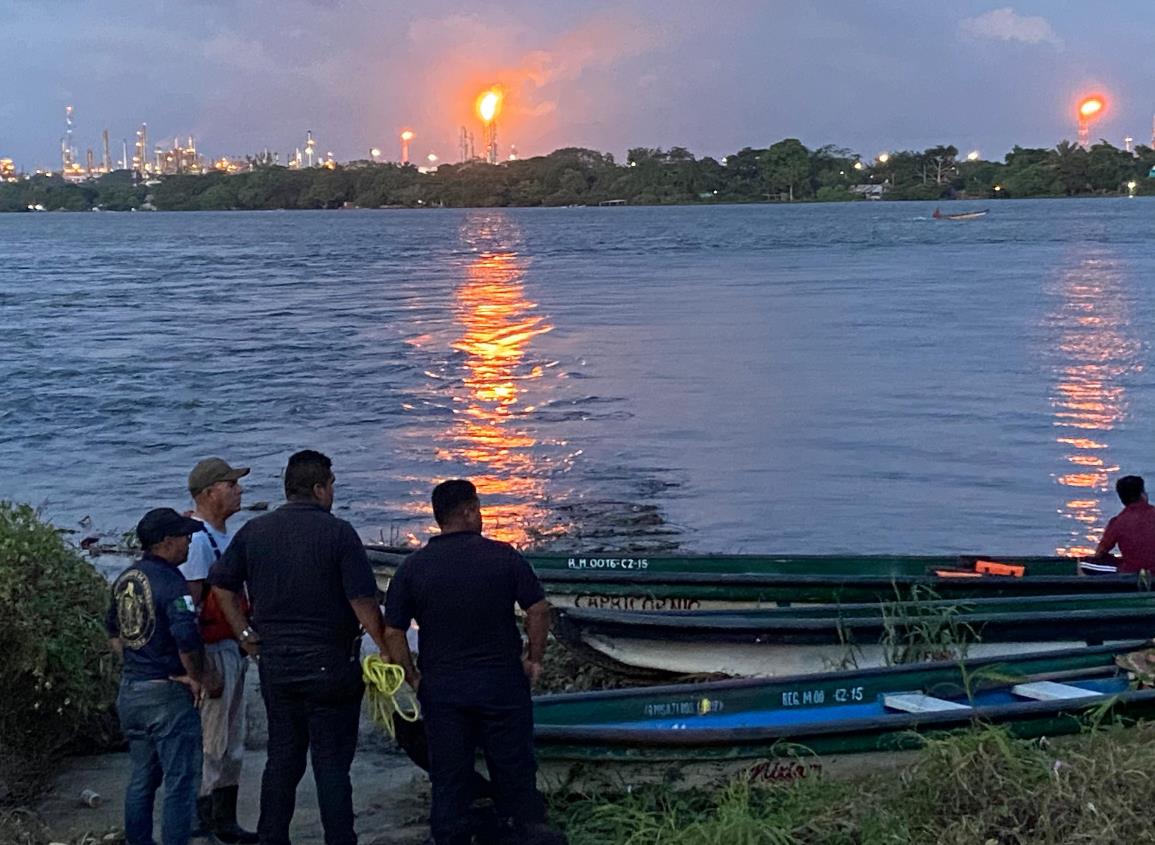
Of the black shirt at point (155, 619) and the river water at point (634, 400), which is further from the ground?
the black shirt at point (155, 619)

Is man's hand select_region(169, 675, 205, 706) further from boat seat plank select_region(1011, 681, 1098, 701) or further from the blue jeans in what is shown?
boat seat plank select_region(1011, 681, 1098, 701)

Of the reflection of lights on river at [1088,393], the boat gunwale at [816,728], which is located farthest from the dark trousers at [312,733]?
the reflection of lights on river at [1088,393]

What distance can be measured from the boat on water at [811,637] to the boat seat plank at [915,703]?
Result: 47.4 inches

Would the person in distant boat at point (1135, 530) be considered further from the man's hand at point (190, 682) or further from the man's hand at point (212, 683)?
the man's hand at point (190, 682)

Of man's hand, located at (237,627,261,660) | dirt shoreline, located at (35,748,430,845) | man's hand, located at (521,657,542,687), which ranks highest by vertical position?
man's hand, located at (237,627,261,660)

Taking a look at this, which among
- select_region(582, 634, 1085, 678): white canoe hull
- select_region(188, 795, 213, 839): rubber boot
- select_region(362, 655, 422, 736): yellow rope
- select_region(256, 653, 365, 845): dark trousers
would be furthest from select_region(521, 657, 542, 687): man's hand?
select_region(582, 634, 1085, 678): white canoe hull

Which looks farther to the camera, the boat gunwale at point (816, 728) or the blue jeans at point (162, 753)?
the boat gunwale at point (816, 728)

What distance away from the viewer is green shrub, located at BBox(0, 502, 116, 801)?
7332 millimetres

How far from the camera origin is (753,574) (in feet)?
35.6

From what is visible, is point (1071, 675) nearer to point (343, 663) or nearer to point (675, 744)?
point (675, 744)

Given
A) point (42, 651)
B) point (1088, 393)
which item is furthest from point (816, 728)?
point (1088, 393)

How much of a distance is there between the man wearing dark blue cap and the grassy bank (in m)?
1.80

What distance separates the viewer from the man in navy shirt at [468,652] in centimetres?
600

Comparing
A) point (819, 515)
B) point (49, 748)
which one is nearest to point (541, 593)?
point (49, 748)
